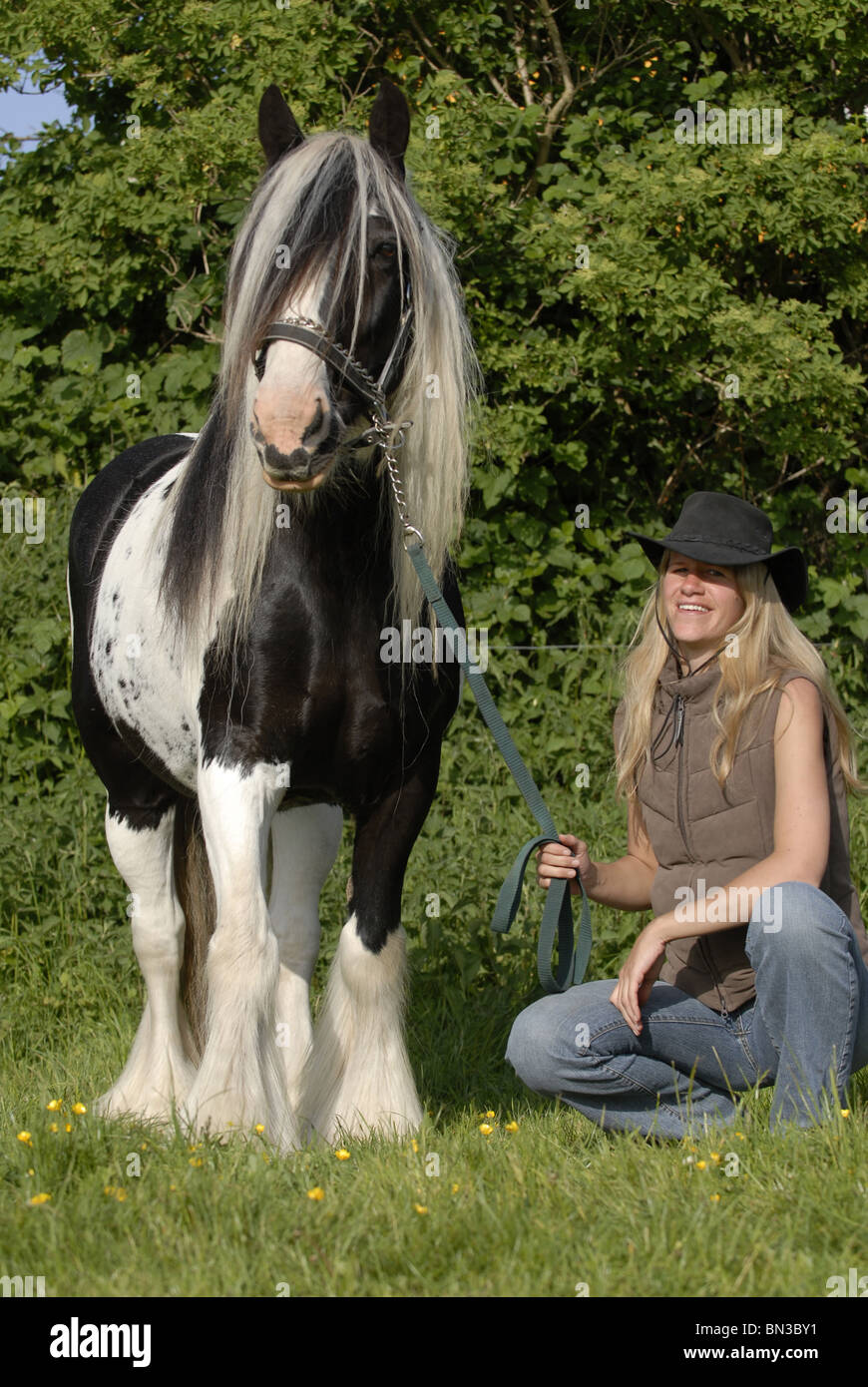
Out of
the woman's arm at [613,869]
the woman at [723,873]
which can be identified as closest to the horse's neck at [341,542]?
the woman at [723,873]

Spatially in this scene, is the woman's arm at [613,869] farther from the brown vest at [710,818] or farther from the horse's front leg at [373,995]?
the horse's front leg at [373,995]

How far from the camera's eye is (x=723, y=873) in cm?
328

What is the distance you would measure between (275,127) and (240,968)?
1.94m

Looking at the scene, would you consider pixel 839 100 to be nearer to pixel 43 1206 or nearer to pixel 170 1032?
pixel 170 1032

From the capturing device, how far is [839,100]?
677 centimetres

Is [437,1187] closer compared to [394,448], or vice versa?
[437,1187]

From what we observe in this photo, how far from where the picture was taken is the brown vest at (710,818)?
324 cm

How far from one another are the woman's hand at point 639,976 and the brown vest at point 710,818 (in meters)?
0.20

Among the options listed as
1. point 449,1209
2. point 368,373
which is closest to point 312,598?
point 368,373

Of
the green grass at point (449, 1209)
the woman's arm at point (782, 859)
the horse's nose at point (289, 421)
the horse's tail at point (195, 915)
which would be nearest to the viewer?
the green grass at point (449, 1209)

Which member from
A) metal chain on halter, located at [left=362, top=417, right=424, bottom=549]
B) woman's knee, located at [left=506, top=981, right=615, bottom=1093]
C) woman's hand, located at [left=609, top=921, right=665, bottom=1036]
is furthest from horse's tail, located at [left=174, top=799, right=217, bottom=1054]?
woman's hand, located at [left=609, top=921, right=665, bottom=1036]

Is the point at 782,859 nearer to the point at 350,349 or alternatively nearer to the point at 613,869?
the point at 613,869

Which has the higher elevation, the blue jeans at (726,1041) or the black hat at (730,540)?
the black hat at (730,540)
